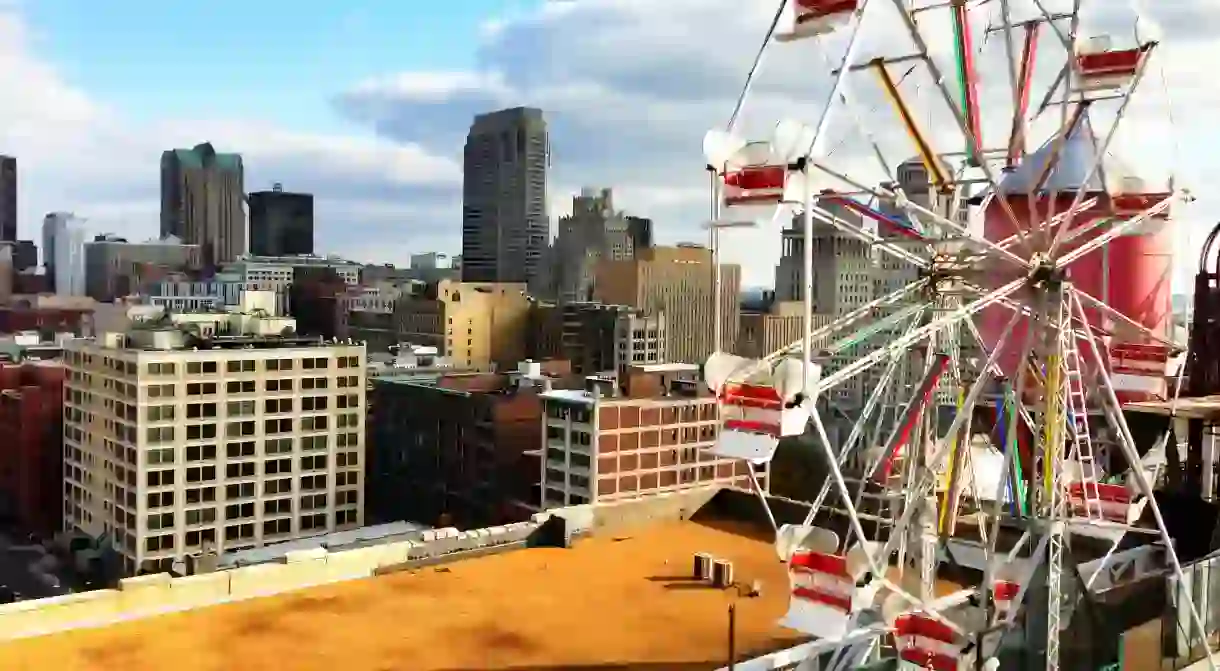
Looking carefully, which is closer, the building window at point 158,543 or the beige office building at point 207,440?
the beige office building at point 207,440

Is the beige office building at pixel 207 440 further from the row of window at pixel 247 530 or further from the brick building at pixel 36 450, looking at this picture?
the brick building at pixel 36 450

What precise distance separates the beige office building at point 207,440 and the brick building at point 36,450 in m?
8.13

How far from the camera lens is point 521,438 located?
87438 mm

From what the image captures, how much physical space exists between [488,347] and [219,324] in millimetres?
60202

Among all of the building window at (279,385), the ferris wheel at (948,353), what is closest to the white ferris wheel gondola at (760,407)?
the ferris wheel at (948,353)

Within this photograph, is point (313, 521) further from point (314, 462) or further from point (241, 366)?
point (241, 366)

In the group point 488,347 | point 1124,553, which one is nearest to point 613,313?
point 488,347

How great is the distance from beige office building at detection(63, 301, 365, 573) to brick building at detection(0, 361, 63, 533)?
8.13 meters

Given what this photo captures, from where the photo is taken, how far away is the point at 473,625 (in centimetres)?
1891

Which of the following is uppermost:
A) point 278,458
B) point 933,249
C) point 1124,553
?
point 933,249

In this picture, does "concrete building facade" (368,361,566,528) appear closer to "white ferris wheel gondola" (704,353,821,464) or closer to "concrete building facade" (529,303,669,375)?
"concrete building facade" (529,303,669,375)

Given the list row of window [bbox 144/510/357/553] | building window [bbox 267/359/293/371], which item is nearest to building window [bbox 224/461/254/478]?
row of window [bbox 144/510/357/553]

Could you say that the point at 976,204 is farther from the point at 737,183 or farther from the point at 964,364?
the point at 737,183

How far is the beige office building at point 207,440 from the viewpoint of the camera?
71750 mm
